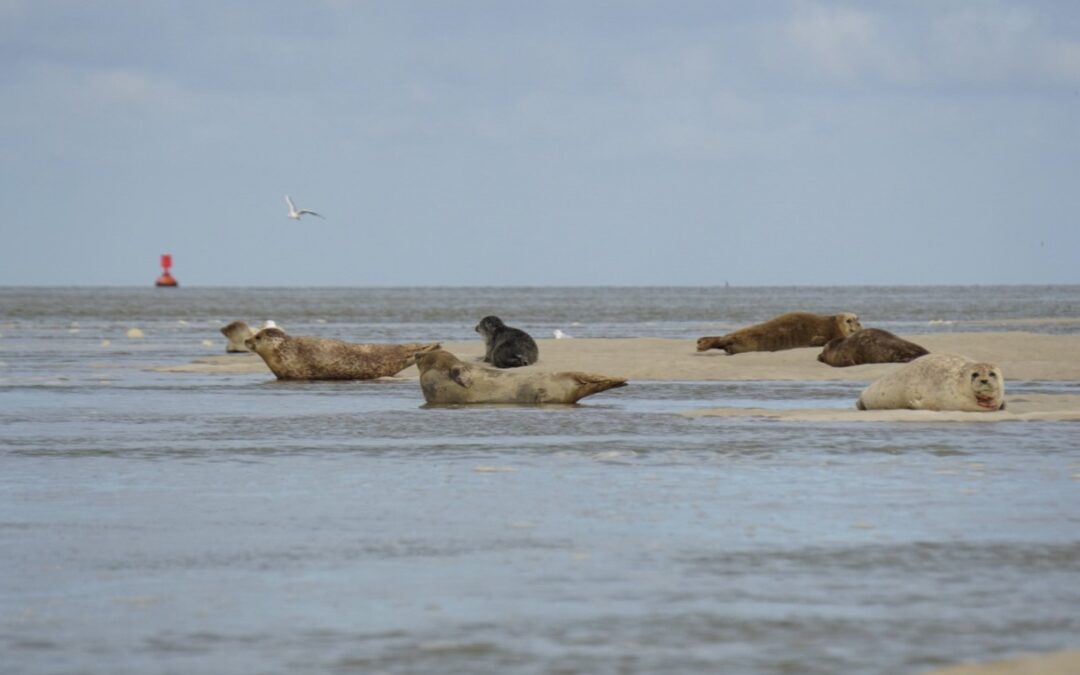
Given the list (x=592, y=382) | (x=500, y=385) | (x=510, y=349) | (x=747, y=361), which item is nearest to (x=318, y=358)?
(x=510, y=349)

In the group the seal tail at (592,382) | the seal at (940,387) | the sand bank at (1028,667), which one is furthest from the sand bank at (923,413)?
the sand bank at (1028,667)

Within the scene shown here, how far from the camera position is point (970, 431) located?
1182 cm

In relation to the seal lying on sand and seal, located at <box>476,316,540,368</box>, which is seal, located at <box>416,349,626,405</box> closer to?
the seal lying on sand

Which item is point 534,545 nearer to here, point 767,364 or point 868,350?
point 767,364

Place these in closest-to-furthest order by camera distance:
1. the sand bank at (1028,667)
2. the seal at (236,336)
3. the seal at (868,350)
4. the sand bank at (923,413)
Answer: the sand bank at (1028,667), the sand bank at (923,413), the seal at (868,350), the seal at (236,336)

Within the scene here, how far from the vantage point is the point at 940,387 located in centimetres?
1352

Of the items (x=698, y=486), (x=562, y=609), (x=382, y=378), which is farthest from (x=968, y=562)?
(x=382, y=378)

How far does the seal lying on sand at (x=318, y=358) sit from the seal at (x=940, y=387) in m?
7.32

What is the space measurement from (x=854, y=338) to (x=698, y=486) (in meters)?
13.0

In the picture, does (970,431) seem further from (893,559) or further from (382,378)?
(382,378)

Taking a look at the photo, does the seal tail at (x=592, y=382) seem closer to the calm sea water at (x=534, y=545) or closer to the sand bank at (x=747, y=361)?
the calm sea water at (x=534, y=545)

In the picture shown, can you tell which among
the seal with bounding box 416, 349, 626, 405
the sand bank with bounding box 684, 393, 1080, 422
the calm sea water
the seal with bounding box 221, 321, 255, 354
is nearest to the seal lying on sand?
the seal with bounding box 416, 349, 626, 405

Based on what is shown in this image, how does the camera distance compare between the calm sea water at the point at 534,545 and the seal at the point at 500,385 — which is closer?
the calm sea water at the point at 534,545

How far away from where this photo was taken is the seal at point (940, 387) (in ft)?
43.6
